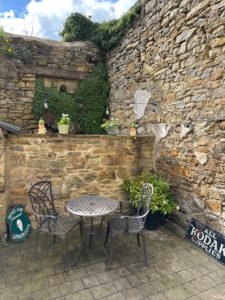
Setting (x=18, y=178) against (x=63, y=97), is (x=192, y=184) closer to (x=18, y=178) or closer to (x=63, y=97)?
(x=18, y=178)

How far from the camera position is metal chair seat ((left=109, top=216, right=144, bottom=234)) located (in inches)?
103

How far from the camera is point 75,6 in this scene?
5891mm

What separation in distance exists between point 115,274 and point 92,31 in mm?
5639

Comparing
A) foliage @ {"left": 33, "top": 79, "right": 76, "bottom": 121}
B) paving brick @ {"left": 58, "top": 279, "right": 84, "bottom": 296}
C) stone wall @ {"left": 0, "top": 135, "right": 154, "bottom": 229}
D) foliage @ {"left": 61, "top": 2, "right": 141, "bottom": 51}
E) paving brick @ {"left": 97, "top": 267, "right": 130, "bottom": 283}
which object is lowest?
paving brick @ {"left": 58, "top": 279, "right": 84, "bottom": 296}

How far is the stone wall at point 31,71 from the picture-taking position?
509cm

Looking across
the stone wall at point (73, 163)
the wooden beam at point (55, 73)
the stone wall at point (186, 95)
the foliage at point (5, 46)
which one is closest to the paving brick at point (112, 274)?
the stone wall at point (186, 95)

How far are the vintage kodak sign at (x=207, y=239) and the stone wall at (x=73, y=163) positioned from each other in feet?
4.19

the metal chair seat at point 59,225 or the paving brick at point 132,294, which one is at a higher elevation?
the metal chair seat at point 59,225

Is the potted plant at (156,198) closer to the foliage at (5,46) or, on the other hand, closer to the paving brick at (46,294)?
the paving brick at (46,294)

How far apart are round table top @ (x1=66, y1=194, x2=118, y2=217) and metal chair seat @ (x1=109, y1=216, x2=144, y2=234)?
0.18 m

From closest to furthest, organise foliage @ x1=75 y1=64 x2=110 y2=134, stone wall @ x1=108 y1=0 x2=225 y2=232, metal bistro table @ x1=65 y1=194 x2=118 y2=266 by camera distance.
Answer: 1. metal bistro table @ x1=65 y1=194 x2=118 y2=266
2. stone wall @ x1=108 y1=0 x2=225 y2=232
3. foliage @ x1=75 y1=64 x2=110 y2=134

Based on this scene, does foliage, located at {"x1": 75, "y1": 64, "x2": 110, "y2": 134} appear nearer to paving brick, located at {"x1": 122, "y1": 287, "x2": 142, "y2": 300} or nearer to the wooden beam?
the wooden beam

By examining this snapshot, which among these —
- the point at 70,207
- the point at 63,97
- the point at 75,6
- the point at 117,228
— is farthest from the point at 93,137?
the point at 75,6

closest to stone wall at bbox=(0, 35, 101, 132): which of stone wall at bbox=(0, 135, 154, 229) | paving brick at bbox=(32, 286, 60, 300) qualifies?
stone wall at bbox=(0, 135, 154, 229)
